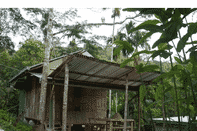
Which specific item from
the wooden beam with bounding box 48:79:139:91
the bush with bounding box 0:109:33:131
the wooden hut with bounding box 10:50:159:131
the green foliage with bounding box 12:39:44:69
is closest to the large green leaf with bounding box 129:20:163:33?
the wooden hut with bounding box 10:50:159:131

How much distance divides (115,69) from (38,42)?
31.3ft

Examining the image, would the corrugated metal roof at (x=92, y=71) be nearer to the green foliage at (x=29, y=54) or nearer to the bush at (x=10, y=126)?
the bush at (x=10, y=126)

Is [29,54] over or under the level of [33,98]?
over

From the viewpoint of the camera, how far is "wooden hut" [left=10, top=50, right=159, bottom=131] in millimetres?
4637

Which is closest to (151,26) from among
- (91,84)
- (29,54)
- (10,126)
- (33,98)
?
(91,84)

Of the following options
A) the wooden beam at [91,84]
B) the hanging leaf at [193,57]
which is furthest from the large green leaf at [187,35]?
the wooden beam at [91,84]

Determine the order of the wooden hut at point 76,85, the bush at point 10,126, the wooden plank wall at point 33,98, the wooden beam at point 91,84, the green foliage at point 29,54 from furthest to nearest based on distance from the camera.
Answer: the green foliage at point 29,54
the wooden plank wall at point 33,98
the bush at point 10,126
the wooden beam at point 91,84
the wooden hut at point 76,85

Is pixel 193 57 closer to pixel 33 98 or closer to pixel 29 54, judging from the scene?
pixel 33 98

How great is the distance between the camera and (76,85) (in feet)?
19.8

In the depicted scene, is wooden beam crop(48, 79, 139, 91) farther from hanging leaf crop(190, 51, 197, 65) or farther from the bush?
hanging leaf crop(190, 51, 197, 65)

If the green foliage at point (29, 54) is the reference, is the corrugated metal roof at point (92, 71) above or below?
below

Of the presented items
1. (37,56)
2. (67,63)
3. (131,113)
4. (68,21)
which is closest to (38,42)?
(37,56)

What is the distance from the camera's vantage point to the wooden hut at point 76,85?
4637 millimetres

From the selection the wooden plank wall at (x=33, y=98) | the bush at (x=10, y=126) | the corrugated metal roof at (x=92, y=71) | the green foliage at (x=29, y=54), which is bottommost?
the bush at (x=10, y=126)
